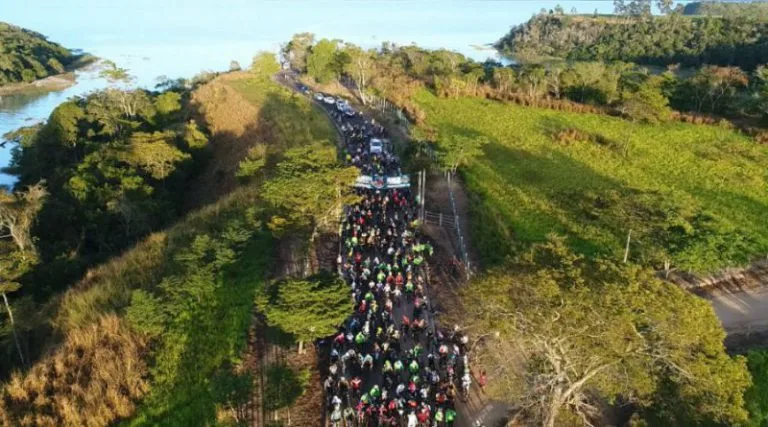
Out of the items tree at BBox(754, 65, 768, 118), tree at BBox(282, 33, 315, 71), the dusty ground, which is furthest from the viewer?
tree at BBox(282, 33, 315, 71)

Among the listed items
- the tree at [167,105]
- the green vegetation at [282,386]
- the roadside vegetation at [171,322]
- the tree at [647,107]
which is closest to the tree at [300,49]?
the tree at [167,105]

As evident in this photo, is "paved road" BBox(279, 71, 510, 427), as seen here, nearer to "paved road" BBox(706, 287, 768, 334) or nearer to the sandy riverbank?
"paved road" BBox(706, 287, 768, 334)

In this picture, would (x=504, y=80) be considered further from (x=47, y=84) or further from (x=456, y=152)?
(x=47, y=84)

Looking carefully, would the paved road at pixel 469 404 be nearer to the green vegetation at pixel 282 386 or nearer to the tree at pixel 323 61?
the green vegetation at pixel 282 386

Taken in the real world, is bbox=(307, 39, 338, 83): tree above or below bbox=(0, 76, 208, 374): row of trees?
→ above

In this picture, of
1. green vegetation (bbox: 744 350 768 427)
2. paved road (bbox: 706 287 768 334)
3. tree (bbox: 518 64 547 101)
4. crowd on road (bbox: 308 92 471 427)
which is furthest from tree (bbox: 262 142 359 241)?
tree (bbox: 518 64 547 101)
